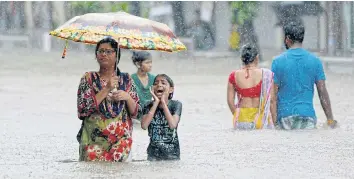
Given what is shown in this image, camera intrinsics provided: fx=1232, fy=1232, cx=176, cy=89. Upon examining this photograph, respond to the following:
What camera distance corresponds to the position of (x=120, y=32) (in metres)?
9.99

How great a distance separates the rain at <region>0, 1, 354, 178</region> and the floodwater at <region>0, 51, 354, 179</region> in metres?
0.01

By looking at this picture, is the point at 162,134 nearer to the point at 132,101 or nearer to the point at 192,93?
the point at 132,101

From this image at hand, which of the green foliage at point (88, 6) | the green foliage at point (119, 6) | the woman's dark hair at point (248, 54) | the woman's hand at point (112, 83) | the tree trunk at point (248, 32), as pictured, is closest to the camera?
the woman's hand at point (112, 83)

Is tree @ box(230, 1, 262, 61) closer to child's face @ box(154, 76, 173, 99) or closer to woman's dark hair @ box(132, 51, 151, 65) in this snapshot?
woman's dark hair @ box(132, 51, 151, 65)

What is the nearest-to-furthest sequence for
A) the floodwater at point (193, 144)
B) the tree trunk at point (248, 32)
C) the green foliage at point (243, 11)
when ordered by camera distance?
the floodwater at point (193, 144), the tree trunk at point (248, 32), the green foliage at point (243, 11)

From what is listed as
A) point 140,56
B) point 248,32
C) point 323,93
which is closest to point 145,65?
point 140,56

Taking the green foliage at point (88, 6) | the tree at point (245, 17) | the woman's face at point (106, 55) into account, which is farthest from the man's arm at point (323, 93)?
the green foliage at point (88, 6)

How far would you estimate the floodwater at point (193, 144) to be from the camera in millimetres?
9914

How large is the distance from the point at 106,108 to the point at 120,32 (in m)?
0.91

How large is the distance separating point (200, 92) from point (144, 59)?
27.3 feet

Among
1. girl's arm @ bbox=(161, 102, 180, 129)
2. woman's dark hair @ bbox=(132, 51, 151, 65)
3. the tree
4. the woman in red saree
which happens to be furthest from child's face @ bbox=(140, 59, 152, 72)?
the tree

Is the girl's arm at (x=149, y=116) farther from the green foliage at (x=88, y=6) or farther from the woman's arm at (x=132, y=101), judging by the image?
the green foliage at (x=88, y=6)

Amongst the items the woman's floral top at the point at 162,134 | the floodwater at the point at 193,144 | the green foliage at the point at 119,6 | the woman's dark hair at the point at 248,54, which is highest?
the green foliage at the point at 119,6

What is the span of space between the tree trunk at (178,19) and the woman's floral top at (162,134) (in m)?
Answer: 28.3
